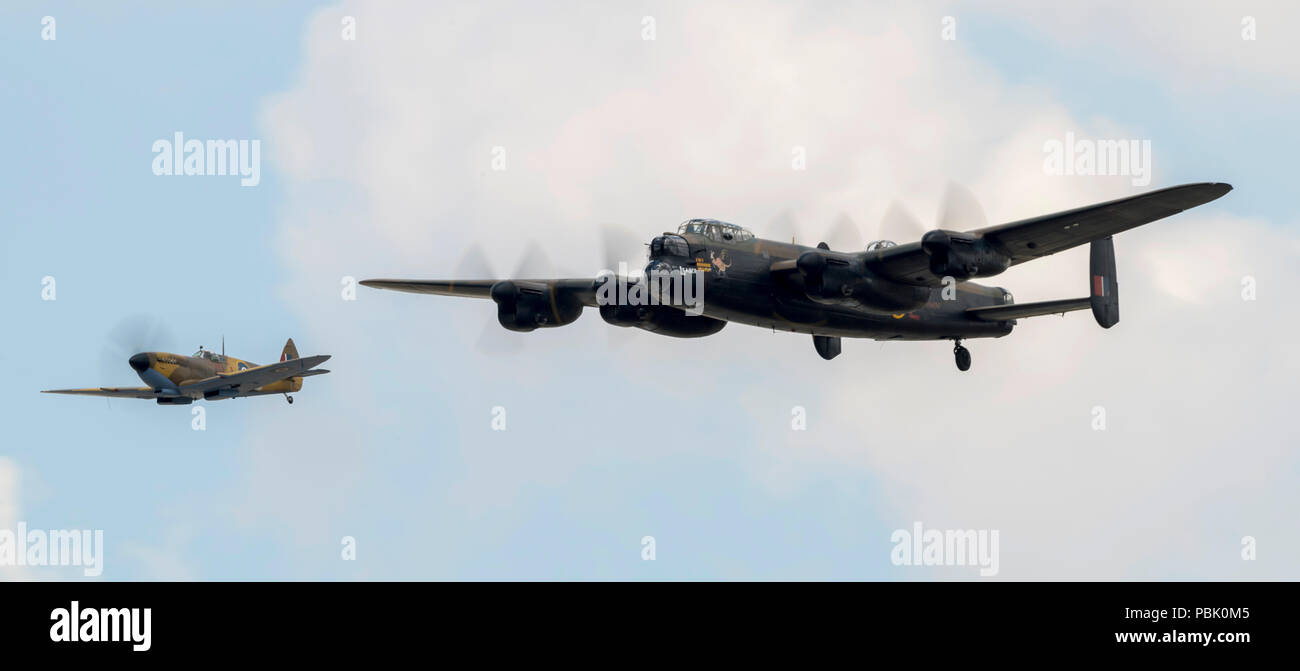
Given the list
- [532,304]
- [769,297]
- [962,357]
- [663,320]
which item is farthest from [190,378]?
[962,357]

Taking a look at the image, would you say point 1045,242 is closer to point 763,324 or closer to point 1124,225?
point 1124,225

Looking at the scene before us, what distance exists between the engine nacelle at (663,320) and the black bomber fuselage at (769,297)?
2.38m

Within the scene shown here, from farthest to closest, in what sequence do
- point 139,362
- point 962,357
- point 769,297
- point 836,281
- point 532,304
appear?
point 139,362, point 962,357, point 532,304, point 769,297, point 836,281

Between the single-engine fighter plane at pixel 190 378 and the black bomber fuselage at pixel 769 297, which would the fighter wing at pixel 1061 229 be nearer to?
the black bomber fuselage at pixel 769 297

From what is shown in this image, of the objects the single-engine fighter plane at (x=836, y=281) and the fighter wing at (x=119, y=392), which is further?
the fighter wing at (x=119, y=392)

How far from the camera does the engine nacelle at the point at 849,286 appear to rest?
132 feet

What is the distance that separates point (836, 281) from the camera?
133 feet

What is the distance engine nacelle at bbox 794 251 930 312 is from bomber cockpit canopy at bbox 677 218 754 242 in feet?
6.94

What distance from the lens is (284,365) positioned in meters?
53.9

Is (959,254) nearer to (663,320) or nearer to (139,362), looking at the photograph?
(663,320)

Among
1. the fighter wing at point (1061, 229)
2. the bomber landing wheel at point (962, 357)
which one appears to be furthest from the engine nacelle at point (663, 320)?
the bomber landing wheel at point (962, 357)

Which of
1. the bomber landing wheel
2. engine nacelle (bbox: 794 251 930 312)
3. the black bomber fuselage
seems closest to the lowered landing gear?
the bomber landing wheel

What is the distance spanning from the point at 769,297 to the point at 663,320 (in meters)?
4.33
